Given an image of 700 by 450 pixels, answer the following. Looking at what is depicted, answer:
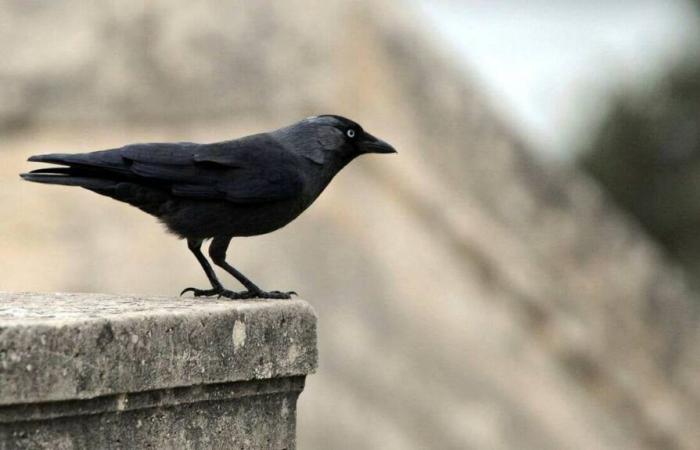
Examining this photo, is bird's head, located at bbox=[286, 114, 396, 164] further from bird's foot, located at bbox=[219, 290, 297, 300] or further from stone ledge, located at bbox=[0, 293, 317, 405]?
stone ledge, located at bbox=[0, 293, 317, 405]

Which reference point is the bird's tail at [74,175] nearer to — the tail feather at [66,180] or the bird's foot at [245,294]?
the tail feather at [66,180]

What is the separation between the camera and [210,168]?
172 inches

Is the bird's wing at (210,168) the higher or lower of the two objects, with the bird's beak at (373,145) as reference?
lower

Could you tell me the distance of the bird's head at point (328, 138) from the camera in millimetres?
4656

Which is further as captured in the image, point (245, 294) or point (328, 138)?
point (328, 138)

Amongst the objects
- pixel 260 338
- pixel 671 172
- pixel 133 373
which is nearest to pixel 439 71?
pixel 260 338

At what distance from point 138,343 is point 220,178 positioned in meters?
1.51

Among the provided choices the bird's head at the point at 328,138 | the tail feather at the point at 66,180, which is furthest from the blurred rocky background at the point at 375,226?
the tail feather at the point at 66,180

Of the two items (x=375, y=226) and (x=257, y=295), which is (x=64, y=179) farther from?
(x=375, y=226)

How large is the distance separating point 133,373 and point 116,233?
442cm

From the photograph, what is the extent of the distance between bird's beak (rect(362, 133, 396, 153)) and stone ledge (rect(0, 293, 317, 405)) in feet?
4.51

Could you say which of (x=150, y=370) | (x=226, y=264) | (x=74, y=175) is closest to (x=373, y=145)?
(x=226, y=264)

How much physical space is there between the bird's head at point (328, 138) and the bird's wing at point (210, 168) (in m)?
0.11

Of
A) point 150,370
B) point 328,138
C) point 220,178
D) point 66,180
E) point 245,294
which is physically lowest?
point 150,370
